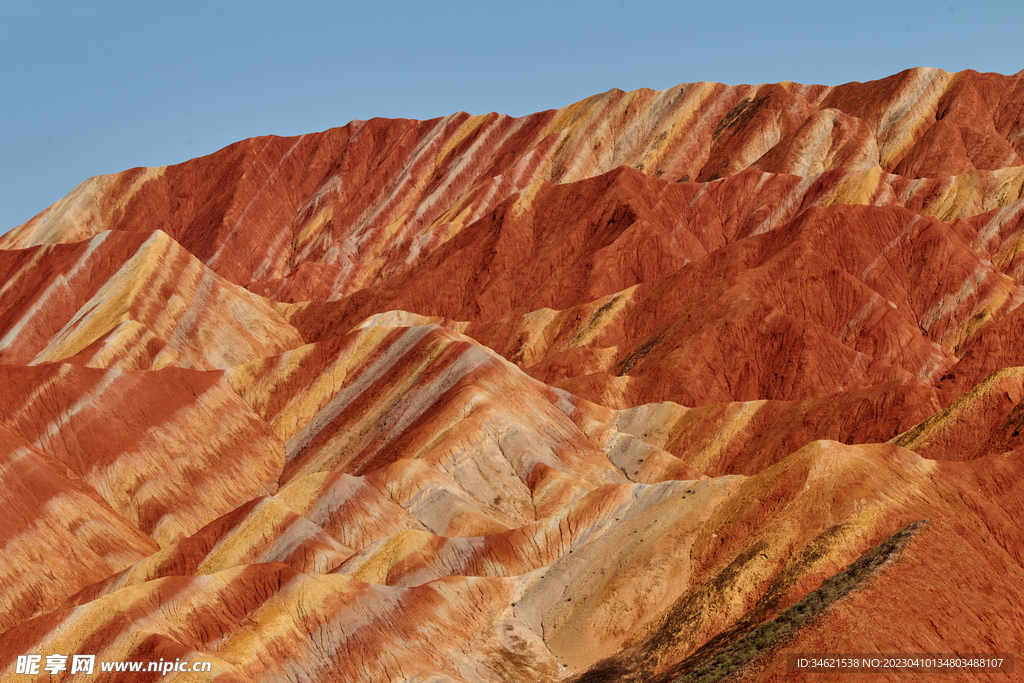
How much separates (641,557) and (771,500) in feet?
19.2

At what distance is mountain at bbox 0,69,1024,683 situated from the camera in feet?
148

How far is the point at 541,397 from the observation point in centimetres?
8050

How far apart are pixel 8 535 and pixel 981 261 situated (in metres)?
76.4

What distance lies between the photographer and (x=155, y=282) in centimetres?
10588

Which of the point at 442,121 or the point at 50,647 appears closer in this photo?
the point at 50,647

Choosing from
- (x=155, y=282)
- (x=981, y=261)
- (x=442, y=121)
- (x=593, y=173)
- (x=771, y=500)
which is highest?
(x=442, y=121)

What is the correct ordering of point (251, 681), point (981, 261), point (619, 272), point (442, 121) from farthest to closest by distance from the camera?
1. point (442, 121)
2. point (619, 272)
3. point (981, 261)
4. point (251, 681)

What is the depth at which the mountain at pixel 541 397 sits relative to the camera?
4506 centimetres

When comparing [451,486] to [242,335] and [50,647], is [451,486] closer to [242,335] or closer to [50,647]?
[50,647]

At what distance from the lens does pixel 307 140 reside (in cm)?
18125

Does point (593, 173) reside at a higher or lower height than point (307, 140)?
lower

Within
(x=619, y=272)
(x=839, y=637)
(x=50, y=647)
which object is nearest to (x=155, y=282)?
(x=619, y=272)

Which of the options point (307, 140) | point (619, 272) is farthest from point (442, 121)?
point (619, 272)

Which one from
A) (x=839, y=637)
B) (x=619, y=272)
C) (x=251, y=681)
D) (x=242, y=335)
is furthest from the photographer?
(x=619, y=272)
